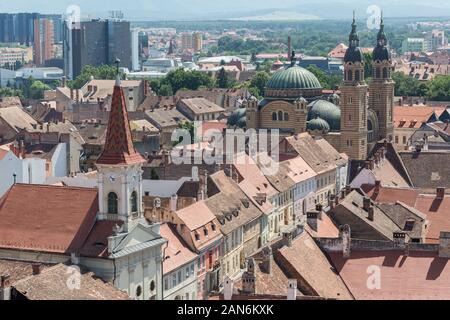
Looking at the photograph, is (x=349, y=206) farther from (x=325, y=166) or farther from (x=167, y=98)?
(x=167, y=98)

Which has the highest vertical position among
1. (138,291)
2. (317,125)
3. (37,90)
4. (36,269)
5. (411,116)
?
(36,269)

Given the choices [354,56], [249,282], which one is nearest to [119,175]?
[249,282]

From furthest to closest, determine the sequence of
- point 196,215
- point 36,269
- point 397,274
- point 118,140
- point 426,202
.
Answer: point 426,202 → point 196,215 → point 397,274 → point 118,140 → point 36,269

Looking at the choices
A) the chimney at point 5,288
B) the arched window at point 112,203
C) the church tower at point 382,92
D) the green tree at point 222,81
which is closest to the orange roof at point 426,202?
the arched window at point 112,203

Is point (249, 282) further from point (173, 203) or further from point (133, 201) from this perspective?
point (173, 203)
